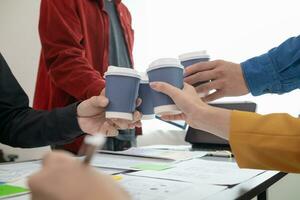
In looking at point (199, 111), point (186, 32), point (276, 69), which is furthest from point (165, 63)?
point (186, 32)

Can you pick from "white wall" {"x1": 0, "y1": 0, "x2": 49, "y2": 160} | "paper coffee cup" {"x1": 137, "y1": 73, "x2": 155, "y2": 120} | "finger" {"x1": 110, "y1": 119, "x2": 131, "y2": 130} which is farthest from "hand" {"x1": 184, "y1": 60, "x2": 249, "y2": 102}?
"white wall" {"x1": 0, "y1": 0, "x2": 49, "y2": 160}

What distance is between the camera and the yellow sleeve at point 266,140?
0.81 metres

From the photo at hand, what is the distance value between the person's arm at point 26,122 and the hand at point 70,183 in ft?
2.77

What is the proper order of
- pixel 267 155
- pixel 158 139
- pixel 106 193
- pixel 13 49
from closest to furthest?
1. pixel 106 193
2. pixel 267 155
3. pixel 158 139
4. pixel 13 49

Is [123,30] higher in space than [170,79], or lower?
higher

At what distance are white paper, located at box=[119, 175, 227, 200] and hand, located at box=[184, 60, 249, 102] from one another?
0.99 feet

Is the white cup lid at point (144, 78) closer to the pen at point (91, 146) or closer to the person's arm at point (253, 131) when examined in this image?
the person's arm at point (253, 131)

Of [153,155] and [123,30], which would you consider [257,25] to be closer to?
[123,30]

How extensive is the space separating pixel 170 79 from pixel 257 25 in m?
1.73

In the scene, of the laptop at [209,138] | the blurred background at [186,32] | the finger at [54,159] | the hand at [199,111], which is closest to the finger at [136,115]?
the hand at [199,111]

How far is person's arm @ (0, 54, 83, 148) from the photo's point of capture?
1.19 metres

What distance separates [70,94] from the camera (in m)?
1.48

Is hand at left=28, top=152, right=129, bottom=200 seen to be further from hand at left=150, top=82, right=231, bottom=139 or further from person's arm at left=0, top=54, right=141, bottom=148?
person's arm at left=0, top=54, right=141, bottom=148

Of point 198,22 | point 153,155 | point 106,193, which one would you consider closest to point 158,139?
point 198,22
